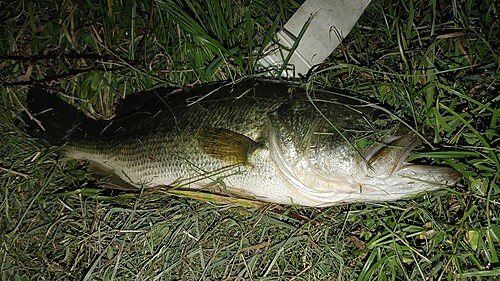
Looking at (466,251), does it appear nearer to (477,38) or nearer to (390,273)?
(390,273)

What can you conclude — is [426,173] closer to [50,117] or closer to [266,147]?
[266,147]

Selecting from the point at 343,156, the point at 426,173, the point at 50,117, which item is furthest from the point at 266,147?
the point at 50,117

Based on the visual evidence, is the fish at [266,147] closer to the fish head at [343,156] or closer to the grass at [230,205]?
the fish head at [343,156]

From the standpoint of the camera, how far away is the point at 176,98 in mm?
2361

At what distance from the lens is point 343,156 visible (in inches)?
74.2

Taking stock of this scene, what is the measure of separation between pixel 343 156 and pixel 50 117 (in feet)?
5.78

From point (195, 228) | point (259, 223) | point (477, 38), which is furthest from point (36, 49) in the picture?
point (477, 38)

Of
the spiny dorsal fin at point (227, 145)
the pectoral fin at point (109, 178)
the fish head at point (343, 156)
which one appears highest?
the fish head at point (343, 156)

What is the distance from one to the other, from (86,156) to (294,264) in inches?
50.9

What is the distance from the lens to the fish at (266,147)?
1873 mm

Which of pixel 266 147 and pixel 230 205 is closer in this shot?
pixel 266 147

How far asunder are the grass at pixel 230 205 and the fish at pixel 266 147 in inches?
5.1

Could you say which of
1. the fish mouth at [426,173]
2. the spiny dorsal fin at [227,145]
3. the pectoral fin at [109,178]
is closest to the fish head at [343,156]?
the fish mouth at [426,173]

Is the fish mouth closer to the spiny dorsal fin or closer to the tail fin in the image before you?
the spiny dorsal fin
